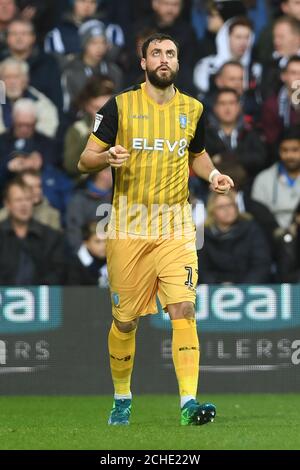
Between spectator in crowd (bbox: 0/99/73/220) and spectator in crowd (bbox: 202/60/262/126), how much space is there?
1.79 meters

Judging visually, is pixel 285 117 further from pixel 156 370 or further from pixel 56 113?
pixel 156 370

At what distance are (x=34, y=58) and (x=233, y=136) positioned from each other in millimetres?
2330

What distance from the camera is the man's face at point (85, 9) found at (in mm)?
12930

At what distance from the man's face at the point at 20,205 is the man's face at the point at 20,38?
1702 millimetres

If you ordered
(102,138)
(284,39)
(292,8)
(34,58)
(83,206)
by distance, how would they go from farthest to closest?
(292,8) → (284,39) → (34,58) → (83,206) → (102,138)

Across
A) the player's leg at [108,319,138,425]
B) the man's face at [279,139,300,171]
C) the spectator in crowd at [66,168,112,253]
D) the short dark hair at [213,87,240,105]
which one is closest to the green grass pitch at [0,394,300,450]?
the player's leg at [108,319,138,425]

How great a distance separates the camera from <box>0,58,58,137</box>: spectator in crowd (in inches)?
498

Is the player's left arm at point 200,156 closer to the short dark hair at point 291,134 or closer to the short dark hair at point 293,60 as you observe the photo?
the short dark hair at point 291,134

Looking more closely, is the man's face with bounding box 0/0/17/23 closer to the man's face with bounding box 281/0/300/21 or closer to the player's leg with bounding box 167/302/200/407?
the man's face with bounding box 281/0/300/21

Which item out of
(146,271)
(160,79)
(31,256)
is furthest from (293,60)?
(146,271)

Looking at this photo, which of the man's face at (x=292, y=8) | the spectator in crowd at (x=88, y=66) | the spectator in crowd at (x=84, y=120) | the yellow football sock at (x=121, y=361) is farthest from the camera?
the man's face at (x=292, y=8)

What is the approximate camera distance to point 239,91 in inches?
508

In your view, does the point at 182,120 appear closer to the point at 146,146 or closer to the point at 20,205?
the point at 146,146

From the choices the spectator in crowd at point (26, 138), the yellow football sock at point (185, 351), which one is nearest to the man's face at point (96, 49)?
the spectator in crowd at point (26, 138)
